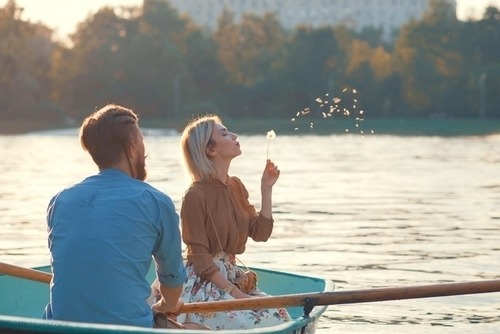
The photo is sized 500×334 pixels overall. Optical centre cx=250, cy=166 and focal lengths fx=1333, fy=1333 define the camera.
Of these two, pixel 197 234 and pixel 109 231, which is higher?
pixel 109 231

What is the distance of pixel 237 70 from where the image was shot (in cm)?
8112

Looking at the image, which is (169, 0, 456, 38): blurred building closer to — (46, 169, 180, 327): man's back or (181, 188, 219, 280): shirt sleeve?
(181, 188, 219, 280): shirt sleeve

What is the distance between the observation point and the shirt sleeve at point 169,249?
4887 mm

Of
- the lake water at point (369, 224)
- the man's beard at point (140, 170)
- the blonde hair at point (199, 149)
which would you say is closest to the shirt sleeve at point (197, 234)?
the blonde hair at point (199, 149)

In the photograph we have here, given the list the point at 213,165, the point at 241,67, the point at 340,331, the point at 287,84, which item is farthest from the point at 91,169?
the point at 241,67

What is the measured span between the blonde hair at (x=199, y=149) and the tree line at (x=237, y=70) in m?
63.8

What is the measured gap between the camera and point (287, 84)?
75.5m

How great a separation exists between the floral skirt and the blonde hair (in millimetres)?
396

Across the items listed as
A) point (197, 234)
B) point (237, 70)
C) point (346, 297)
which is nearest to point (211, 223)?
point (197, 234)

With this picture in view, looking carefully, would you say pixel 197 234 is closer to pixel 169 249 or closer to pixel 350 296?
pixel 350 296

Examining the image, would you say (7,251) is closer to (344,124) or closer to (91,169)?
(91,169)

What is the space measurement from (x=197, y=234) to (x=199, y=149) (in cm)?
41

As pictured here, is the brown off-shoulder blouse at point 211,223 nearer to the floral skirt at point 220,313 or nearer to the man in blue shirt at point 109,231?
the floral skirt at point 220,313

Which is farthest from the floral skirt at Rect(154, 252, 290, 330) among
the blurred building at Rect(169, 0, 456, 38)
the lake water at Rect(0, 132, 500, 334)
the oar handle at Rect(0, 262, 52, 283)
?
the blurred building at Rect(169, 0, 456, 38)
